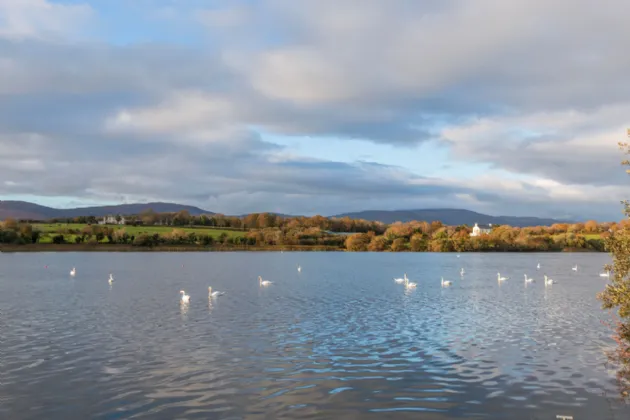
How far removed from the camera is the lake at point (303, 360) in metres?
15.3

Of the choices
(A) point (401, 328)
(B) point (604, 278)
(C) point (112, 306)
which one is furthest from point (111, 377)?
(B) point (604, 278)

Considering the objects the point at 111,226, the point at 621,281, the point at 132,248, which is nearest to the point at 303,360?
the point at 621,281

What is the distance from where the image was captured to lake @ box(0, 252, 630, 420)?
50.3 feet

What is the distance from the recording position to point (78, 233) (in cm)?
17000

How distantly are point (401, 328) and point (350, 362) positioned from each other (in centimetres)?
865

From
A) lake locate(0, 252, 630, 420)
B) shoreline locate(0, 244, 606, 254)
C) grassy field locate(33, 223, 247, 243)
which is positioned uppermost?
grassy field locate(33, 223, 247, 243)

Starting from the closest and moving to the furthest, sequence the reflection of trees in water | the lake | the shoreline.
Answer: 1. the lake
2. the reflection of trees in water
3. the shoreline

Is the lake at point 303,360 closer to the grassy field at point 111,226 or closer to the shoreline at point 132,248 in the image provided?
the shoreline at point 132,248

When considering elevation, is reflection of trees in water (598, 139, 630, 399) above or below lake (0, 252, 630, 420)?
above

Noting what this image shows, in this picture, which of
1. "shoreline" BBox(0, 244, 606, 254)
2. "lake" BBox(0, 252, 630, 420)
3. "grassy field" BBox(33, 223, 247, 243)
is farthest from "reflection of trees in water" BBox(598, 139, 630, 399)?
"grassy field" BBox(33, 223, 247, 243)

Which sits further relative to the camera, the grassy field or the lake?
the grassy field

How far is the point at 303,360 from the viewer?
20.8 meters

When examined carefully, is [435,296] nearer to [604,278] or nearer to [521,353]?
[521,353]

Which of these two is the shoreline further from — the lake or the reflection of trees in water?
the reflection of trees in water
